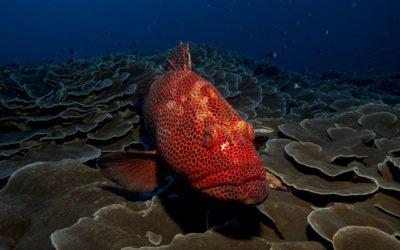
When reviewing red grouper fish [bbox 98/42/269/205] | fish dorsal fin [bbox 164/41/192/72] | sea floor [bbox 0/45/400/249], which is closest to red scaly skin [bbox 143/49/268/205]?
red grouper fish [bbox 98/42/269/205]

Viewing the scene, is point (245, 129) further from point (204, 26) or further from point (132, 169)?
point (204, 26)

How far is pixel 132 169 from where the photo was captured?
2377 millimetres

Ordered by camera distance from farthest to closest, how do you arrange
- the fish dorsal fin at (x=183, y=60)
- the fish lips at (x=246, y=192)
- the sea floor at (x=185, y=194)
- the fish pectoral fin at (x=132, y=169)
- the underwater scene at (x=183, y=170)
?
the fish dorsal fin at (x=183, y=60) < the fish pectoral fin at (x=132, y=169) < the sea floor at (x=185, y=194) < the underwater scene at (x=183, y=170) < the fish lips at (x=246, y=192)

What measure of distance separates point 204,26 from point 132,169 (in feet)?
605

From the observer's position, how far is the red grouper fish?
156 cm

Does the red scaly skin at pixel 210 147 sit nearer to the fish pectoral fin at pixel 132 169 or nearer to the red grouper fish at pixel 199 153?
the red grouper fish at pixel 199 153

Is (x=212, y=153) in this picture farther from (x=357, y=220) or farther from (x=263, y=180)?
(x=357, y=220)

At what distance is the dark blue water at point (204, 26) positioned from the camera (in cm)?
11938

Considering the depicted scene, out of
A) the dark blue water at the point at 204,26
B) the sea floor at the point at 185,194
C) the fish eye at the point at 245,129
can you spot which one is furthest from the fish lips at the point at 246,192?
the dark blue water at the point at 204,26

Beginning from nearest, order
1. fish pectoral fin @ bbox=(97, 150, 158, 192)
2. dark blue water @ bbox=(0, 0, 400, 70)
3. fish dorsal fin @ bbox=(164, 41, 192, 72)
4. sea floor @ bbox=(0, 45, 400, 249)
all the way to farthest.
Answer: sea floor @ bbox=(0, 45, 400, 249) < fish pectoral fin @ bbox=(97, 150, 158, 192) < fish dorsal fin @ bbox=(164, 41, 192, 72) < dark blue water @ bbox=(0, 0, 400, 70)

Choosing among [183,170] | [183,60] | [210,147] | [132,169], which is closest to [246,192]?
[210,147]

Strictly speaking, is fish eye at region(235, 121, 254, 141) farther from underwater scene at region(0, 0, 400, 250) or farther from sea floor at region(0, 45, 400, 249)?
sea floor at region(0, 45, 400, 249)

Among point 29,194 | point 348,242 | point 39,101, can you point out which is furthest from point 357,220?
point 39,101

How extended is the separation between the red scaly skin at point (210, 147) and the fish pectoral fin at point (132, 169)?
0.33 metres
